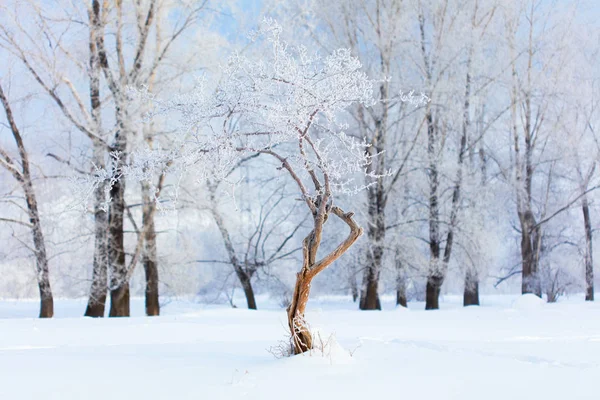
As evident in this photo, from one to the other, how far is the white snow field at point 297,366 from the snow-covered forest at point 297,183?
38mm

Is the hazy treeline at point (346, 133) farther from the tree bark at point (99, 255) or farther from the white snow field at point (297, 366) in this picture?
the white snow field at point (297, 366)

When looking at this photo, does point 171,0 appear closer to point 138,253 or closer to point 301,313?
point 138,253

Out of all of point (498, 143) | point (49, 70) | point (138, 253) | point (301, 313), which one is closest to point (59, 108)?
point (49, 70)

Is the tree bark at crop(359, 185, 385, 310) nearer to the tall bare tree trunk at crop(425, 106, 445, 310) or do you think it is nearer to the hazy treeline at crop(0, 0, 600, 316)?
the hazy treeline at crop(0, 0, 600, 316)

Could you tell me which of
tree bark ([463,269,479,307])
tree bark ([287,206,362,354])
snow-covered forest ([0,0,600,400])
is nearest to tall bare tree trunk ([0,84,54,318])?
snow-covered forest ([0,0,600,400])

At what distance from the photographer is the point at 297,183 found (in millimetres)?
4969

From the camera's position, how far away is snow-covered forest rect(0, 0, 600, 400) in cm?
443

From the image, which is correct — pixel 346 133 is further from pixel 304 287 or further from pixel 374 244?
pixel 304 287

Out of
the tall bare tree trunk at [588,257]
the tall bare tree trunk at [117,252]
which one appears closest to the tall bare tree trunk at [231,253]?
the tall bare tree trunk at [117,252]

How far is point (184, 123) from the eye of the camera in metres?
4.71

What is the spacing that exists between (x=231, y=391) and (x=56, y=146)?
1003 centimetres

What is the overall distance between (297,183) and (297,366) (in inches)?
65.3

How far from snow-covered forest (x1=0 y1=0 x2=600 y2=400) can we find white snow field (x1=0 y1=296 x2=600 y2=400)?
0.04 m

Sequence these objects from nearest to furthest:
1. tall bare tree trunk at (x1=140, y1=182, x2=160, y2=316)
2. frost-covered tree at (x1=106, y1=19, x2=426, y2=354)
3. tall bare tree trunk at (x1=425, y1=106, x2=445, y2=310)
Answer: frost-covered tree at (x1=106, y1=19, x2=426, y2=354) < tall bare tree trunk at (x1=140, y1=182, x2=160, y2=316) < tall bare tree trunk at (x1=425, y1=106, x2=445, y2=310)
